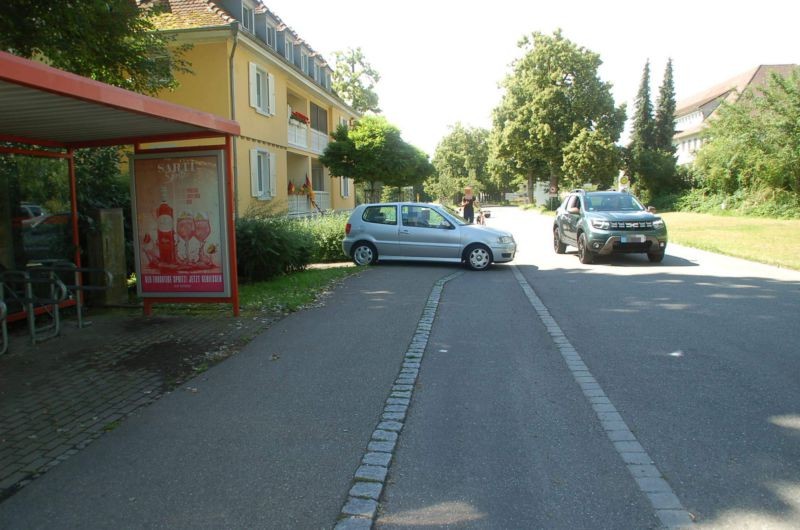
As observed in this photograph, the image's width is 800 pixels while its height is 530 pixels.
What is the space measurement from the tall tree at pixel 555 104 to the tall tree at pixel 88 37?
149 feet

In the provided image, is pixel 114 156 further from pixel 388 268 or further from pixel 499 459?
pixel 499 459

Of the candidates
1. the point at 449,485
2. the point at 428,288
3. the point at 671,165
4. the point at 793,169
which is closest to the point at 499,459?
the point at 449,485

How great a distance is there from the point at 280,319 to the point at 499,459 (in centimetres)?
522

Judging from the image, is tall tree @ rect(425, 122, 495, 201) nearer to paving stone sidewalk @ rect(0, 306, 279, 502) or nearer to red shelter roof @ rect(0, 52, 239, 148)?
red shelter roof @ rect(0, 52, 239, 148)

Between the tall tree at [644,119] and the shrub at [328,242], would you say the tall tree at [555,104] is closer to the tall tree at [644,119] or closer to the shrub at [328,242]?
the tall tree at [644,119]

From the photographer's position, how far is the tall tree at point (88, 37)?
952 centimetres

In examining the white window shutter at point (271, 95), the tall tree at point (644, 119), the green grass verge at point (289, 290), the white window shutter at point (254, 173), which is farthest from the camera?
the tall tree at point (644, 119)

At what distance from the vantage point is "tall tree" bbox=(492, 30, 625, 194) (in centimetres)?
5453

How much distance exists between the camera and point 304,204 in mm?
29703

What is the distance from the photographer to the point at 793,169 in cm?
3191

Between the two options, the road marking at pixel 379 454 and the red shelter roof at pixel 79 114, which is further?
the red shelter roof at pixel 79 114

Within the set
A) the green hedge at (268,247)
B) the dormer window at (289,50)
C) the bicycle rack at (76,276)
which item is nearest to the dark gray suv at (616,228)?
the green hedge at (268,247)

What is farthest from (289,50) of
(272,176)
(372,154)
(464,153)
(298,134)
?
(464,153)

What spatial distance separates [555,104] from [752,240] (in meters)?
37.1
